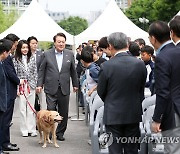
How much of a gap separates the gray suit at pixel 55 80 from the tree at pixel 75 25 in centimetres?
10378

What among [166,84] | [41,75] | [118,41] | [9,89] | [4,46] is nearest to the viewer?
[166,84]

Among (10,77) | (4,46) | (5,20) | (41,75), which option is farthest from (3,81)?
(5,20)

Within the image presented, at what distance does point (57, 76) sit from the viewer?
836 centimetres

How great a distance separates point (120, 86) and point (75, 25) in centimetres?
11107

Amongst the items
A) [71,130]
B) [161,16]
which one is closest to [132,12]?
[161,16]

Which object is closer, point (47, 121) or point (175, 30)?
point (175, 30)

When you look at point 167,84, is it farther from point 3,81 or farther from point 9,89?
point 9,89

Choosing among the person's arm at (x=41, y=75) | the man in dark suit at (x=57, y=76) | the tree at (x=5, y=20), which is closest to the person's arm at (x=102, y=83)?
the man in dark suit at (x=57, y=76)

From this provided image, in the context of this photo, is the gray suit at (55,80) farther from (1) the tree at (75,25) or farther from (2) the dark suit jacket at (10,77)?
(1) the tree at (75,25)

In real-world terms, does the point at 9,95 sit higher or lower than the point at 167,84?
lower

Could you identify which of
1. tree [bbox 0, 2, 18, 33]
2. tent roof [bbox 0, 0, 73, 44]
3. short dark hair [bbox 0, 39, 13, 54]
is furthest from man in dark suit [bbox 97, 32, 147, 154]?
tree [bbox 0, 2, 18, 33]

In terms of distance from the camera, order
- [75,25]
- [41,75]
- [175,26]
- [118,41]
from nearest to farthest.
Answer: [175,26]
[118,41]
[41,75]
[75,25]

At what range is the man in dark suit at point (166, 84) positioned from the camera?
14.5ft

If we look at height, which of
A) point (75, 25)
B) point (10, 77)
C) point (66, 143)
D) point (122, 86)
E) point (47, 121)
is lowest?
point (66, 143)
